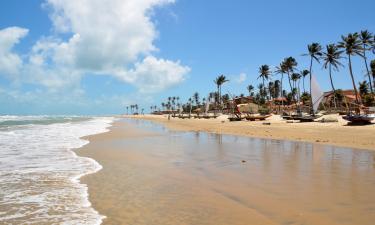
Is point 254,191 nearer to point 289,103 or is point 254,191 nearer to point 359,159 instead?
point 359,159

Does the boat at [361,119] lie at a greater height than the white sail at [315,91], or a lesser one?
lesser

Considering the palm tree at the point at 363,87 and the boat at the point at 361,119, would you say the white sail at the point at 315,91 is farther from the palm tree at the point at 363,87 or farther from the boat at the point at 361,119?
the palm tree at the point at 363,87

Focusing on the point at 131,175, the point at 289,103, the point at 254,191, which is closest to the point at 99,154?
the point at 131,175

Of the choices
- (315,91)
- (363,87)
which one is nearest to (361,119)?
(315,91)

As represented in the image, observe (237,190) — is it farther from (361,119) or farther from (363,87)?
(363,87)

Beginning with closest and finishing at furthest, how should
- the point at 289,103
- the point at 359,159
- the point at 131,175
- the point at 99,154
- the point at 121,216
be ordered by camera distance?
the point at 121,216
the point at 131,175
the point at 359,159
the point at 99,154
the point at 289,103

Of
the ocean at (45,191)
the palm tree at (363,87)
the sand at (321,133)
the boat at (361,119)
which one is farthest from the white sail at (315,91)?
the palm tree at (363,87)

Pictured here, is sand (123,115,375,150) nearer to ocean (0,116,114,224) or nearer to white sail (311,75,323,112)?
white sail (311,75,323,112)

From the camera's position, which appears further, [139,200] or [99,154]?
[99,154]

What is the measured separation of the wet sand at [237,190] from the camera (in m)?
6.98

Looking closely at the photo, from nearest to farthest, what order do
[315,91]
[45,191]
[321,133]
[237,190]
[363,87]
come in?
[237,190], [45,191], [321,133], [315,91], [363,87]

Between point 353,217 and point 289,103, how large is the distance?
372 ft

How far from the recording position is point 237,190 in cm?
938

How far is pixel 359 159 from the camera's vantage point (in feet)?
47.6
